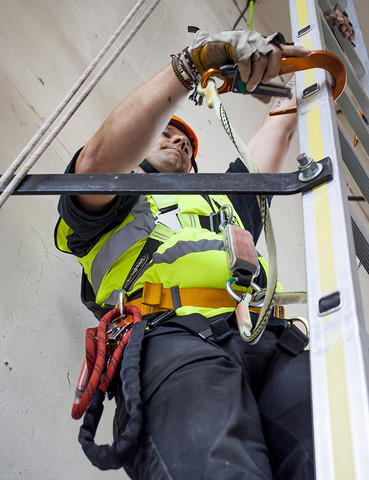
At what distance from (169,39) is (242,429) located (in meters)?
2.01

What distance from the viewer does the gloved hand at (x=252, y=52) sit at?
0.85 m

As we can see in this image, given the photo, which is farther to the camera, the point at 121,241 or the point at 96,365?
the point at 121,241

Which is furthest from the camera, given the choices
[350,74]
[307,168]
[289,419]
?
[350,74]

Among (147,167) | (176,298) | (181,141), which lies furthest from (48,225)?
(176,298)

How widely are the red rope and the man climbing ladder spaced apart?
0.12 ft

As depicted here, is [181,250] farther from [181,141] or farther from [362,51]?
[362,51]

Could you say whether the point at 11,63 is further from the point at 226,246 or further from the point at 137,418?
the point at 137,418

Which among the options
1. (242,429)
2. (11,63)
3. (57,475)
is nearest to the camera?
(242,429)

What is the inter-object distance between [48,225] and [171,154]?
0.41 metres

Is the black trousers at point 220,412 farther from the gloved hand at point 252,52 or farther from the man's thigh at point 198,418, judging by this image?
the gloved hand at point 252,52

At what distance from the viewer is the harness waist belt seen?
3.17 feet

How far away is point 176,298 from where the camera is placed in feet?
3.19

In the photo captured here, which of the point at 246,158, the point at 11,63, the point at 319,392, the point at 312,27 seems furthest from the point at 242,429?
the point at 11,63

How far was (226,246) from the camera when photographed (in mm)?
1012
